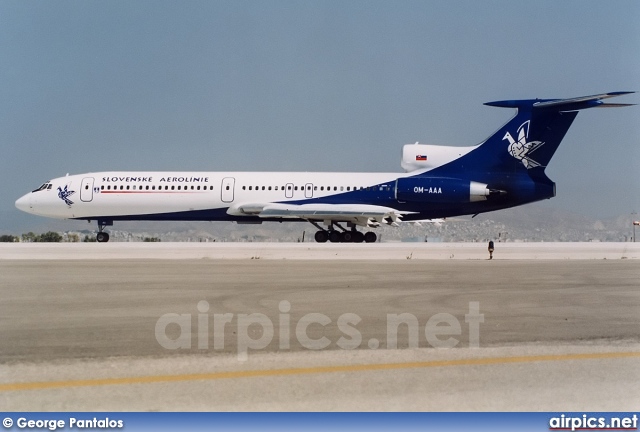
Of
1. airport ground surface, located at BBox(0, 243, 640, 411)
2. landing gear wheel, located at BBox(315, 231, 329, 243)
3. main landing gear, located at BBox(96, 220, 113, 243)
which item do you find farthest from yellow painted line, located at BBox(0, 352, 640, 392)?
main landing gear, located at BBox(96, 220, 113, 243)

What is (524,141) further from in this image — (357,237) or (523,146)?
(357,237)

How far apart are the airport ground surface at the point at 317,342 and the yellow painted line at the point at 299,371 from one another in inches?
0.9

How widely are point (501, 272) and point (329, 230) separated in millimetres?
18116

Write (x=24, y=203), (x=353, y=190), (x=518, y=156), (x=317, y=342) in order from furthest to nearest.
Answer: (x=24, y=203)
(x=353, y=190)
(x=518, y=156)
(x=317, y=342)

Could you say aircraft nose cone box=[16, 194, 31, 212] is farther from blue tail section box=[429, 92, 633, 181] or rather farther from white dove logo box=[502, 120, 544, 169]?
white dove logo box=[502, 120, 544, 169]

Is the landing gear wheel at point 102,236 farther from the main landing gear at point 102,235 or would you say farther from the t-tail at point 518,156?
the t-tail at point 518,156

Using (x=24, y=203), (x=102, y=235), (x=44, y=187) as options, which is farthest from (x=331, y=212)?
(x=24, y=203)

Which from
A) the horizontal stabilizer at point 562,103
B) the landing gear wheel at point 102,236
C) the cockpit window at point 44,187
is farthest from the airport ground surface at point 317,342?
the cockpit window at point 44,187

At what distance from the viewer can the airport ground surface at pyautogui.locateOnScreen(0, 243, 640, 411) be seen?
5.81 m

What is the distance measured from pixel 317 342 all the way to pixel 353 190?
2668cm

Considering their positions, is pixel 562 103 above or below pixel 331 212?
above

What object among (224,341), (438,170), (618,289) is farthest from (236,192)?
(224,341)

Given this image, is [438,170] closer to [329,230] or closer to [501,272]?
[329,230]

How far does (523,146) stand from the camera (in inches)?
1305
